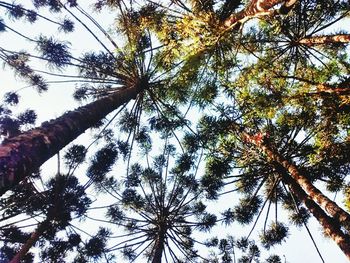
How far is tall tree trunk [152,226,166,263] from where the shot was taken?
8625mm

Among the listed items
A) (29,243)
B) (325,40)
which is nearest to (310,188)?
(325,40)

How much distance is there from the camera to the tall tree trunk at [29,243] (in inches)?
297

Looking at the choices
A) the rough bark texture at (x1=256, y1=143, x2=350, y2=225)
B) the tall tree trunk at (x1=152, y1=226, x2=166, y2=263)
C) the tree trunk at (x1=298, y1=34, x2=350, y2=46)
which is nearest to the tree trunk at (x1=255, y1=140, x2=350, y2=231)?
the rough bark texture at (x1=256, y1=143, x2=350, y2=225)

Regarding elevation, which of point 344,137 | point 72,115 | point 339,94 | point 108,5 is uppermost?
point 108,5

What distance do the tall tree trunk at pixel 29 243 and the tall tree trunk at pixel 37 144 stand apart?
4085mm

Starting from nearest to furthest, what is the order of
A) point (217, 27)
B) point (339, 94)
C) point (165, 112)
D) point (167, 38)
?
point (339, 94) < point (217, 27) < point (167, 38) < point (165, 112)

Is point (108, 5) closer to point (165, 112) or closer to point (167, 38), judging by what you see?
point (167, 38)

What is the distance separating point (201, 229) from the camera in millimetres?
11562

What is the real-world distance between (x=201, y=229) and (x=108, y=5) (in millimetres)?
7621

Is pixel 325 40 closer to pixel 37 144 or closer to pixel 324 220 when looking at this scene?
pixel 324 220

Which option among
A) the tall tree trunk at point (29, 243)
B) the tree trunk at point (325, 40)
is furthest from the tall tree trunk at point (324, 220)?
the tall tree trunk at point (29, 243)

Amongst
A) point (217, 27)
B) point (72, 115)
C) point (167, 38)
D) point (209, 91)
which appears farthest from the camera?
point (167, 38)

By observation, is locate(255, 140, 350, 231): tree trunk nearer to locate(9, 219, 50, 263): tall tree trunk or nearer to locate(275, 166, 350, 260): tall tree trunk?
locate(275, 166, 350, 260): tall tree trunk

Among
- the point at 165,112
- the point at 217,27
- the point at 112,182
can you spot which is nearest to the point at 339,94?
the point at 217,27
